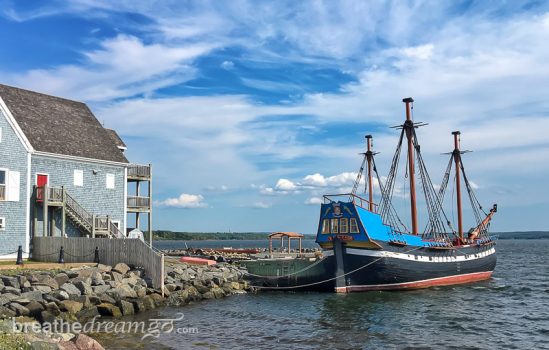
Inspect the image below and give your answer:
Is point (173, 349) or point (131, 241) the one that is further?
point (131, 241)

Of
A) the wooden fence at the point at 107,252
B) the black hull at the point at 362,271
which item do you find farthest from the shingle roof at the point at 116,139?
the black hull at the point at 362,271

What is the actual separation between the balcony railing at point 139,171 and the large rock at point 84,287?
15685mm

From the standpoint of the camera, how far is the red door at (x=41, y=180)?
32.4m

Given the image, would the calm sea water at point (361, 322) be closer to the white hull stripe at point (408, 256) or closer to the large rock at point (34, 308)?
the white hull stripe at point (408, 256)

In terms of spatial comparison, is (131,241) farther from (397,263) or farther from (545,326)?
(545,326)

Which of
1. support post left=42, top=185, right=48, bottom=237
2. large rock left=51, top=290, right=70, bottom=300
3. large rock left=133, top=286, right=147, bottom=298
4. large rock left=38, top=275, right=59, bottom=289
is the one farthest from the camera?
support post left=42, top=185, right=48, bottom=237

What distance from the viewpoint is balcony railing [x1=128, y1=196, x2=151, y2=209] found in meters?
38.6

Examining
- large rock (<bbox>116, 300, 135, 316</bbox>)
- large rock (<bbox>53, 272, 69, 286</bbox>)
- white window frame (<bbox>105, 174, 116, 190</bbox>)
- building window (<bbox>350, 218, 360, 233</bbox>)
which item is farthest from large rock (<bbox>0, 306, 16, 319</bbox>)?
building window (<bbox>350, 218, 360, 233</bbox>)

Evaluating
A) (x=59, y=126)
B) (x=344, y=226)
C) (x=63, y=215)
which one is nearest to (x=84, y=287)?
(x=63, y=215)

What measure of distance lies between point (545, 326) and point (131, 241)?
1975 centimetres

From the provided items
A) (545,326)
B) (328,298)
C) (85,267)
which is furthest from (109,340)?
(545,326)

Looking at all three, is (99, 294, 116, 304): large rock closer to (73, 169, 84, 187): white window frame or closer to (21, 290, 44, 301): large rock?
(21, 290, 44, 301): large rock

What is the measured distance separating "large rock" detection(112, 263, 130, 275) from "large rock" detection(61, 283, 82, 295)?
380cm

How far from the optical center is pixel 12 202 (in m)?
30.9
